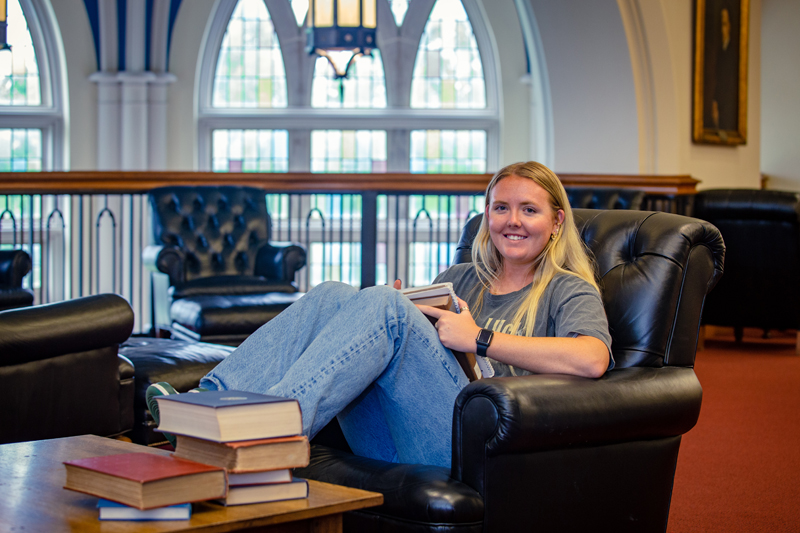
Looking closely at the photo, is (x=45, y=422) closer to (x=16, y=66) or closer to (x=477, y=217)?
(x=477, y=217)

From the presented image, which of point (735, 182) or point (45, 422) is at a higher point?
point (735, 182)

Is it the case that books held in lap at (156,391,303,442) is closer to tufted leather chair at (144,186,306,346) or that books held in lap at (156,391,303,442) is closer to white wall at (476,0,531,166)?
tufted leather chair at (144,186,306,346)

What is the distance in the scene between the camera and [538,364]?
1666 mm

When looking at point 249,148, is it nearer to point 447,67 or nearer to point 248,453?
point 447,67

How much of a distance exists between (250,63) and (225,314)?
5.41 metres

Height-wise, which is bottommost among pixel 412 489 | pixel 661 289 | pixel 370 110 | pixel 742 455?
pixel 742 455

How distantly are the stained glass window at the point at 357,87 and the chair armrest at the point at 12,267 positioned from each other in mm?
4702

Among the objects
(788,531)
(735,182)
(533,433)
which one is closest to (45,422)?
(533,433)

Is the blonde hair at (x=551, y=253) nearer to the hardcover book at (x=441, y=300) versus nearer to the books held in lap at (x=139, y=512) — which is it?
the hardcover book at (x=441, y=300)

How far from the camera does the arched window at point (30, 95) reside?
7.96 meters

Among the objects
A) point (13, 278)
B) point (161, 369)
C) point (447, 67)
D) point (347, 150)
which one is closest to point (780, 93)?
point (447, 67)

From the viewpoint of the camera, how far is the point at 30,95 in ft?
27.0

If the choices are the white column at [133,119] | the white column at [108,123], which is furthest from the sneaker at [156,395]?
the white column at [108,123]

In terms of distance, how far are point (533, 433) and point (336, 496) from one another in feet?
1.28
